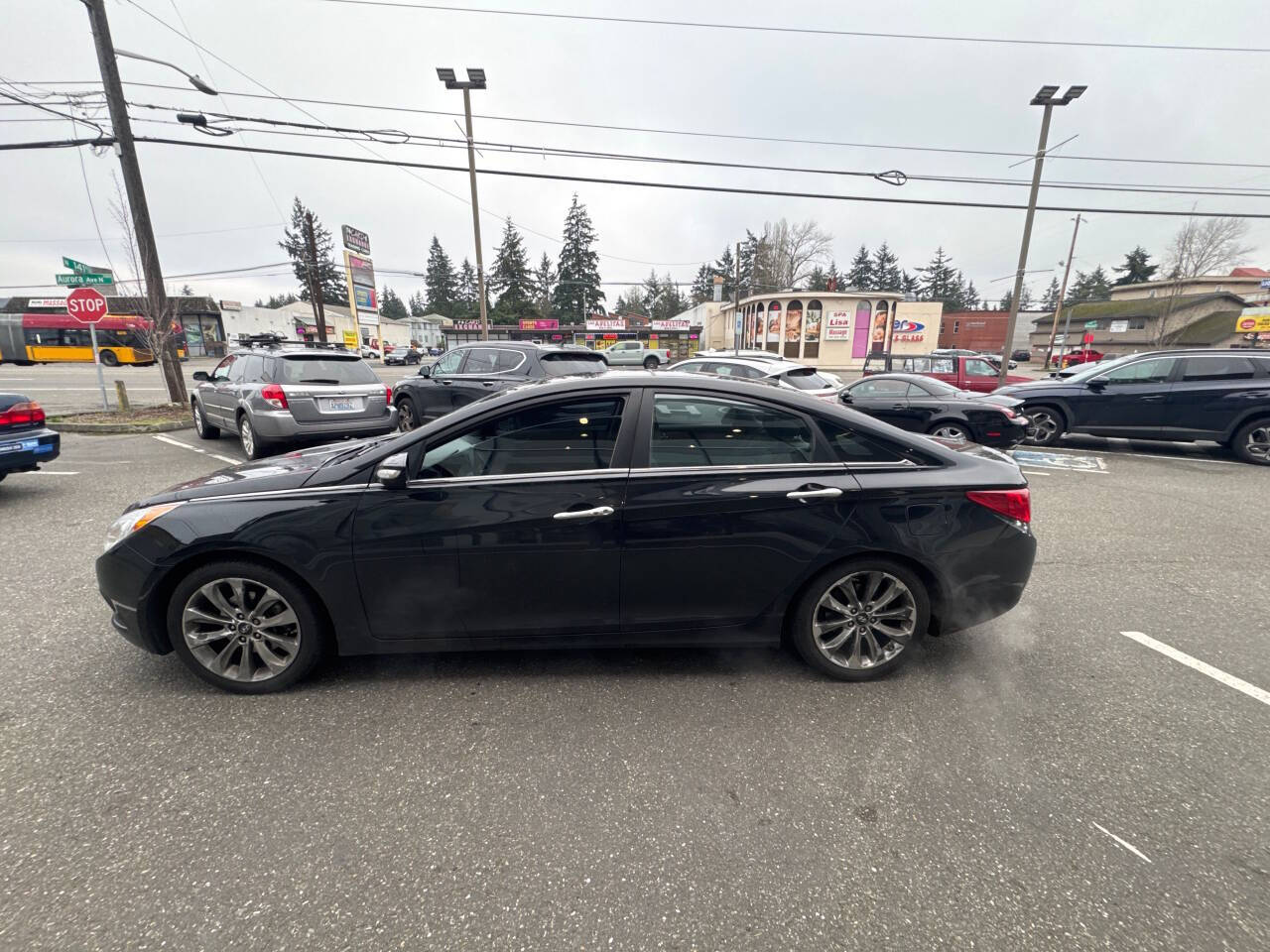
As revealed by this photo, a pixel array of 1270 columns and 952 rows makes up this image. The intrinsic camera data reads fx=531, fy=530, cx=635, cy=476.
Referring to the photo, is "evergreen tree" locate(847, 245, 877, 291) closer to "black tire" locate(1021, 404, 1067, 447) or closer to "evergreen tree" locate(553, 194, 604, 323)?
"evergreen tree" locate(553, 194, 604, 323)

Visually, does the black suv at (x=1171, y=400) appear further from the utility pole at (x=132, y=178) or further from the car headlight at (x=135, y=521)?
the utility pole at (x=132, y=178)

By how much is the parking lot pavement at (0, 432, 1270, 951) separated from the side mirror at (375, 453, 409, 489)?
1071 mm

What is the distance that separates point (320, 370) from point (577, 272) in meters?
70.6

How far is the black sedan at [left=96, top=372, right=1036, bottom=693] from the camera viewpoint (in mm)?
2545

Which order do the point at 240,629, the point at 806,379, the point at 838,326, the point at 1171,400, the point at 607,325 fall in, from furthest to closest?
1. the point at 607,325
2. the point at 838,326
3. the point at 806,379
4. the point at 1171,400
5. the point at 240,629

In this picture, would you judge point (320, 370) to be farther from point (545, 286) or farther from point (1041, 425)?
point (545, 286)

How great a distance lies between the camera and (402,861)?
1830 millimetres

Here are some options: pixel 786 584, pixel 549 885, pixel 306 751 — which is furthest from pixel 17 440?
pixel 786 584

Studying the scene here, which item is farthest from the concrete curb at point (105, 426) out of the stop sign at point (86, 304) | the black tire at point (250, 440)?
the black tire at point (250, 440)

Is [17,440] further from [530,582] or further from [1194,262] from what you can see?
[1194,262]

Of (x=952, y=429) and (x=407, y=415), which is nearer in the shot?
(x=952, y=429)

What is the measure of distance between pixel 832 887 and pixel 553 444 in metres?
2.07

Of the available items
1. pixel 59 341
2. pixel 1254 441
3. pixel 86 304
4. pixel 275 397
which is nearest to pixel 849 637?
pixel 275 397

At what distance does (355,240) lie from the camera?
36594 mm
